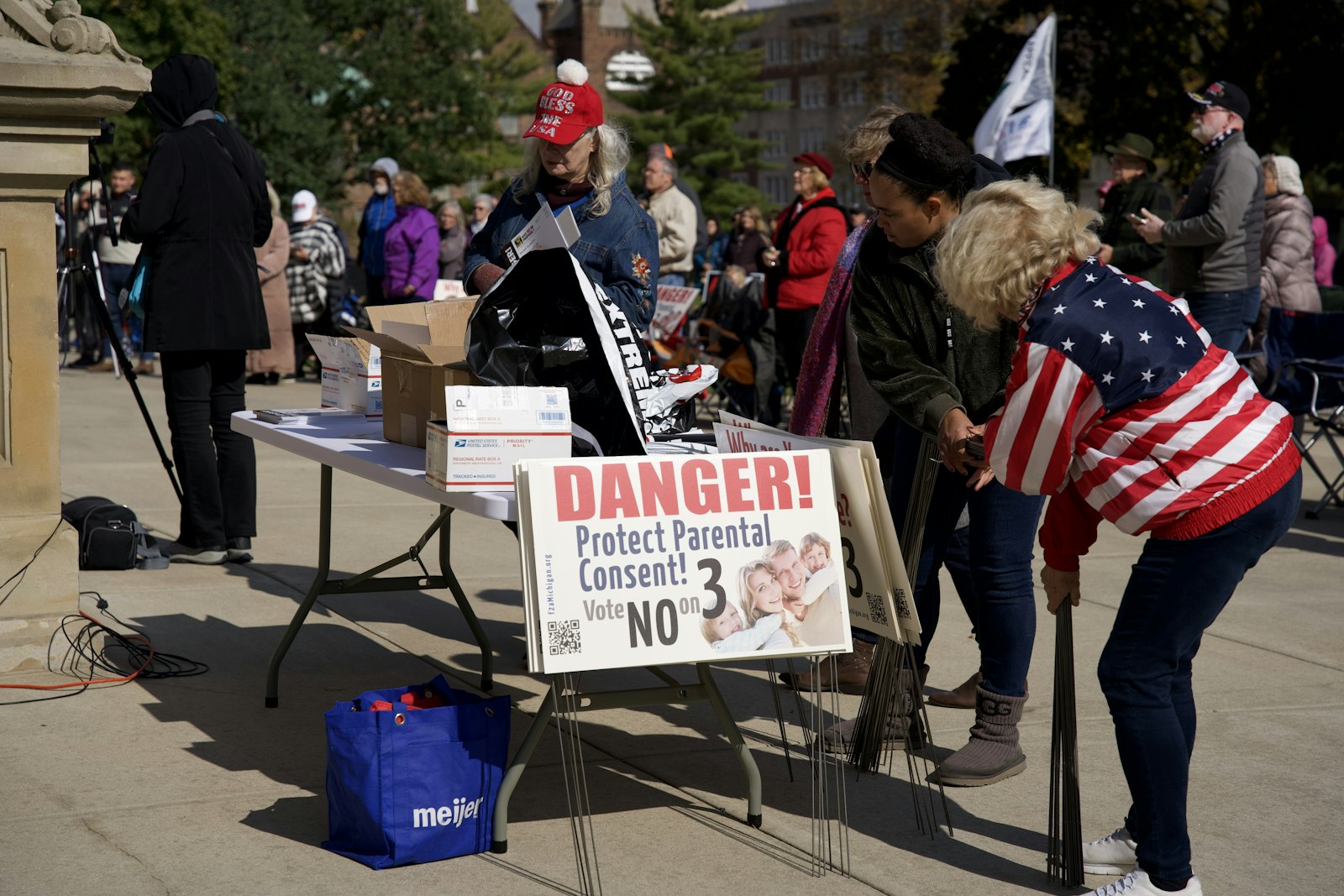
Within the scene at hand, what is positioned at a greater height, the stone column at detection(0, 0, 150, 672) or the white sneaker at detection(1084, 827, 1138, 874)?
the stone column at detection(0, 0, 150, 672)

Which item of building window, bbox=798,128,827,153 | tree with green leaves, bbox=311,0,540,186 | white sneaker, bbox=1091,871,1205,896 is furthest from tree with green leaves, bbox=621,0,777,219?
white sneaker, bbox=1091,871,1205,896

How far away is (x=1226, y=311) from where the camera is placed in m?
8.74

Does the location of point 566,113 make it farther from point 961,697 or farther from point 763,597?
point 961,697

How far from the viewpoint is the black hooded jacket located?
646 centimetres

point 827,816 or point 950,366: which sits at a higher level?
point 950,366

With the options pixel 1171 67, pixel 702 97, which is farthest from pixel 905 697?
pixel 702 97

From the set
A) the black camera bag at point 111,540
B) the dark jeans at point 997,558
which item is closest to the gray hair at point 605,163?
the dark jeans at point 997,558

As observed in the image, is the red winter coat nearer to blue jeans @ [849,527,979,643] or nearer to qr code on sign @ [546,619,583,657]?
blue jeans @ [849,527,979,643]

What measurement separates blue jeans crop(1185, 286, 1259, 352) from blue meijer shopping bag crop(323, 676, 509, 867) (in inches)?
252

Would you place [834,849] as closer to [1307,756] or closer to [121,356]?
[1307,756]

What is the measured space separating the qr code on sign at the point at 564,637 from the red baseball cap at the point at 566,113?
6.42 feet

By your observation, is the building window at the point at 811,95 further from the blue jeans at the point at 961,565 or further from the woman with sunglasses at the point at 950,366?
the woman with sunglasses at the point at 950,366

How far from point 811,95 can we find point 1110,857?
89.6 m

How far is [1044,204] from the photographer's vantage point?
10.6 feet
